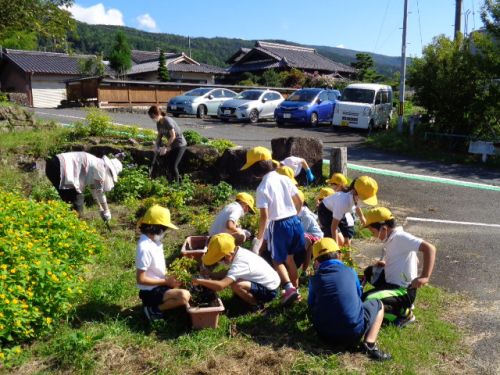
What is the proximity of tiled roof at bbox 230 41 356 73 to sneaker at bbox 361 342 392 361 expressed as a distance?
3102 cm

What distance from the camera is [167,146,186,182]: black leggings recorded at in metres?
8.45

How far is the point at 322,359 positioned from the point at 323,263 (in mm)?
738

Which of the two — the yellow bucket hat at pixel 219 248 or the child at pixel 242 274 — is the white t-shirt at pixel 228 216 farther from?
the yellow bucket hat at pixel 219 248

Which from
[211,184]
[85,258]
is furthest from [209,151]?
[85,258]

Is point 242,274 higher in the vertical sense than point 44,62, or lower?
lower

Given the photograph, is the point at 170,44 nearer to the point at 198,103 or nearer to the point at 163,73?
the point at 163,73

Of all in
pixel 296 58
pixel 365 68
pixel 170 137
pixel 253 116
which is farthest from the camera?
pixel 365 68

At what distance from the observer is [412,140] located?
14.3m

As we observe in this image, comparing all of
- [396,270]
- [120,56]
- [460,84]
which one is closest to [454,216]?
[396,270]

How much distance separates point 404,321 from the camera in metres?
4.18

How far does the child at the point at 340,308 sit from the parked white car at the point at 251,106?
15262 millimetres

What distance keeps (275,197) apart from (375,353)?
5.36 feet

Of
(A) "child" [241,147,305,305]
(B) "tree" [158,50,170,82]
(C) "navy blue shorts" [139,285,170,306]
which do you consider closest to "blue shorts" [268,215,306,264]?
(A) "child" [241,147,305,305]

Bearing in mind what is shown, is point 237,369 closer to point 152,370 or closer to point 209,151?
point 152,370
